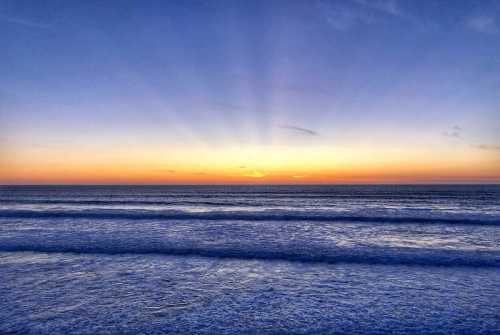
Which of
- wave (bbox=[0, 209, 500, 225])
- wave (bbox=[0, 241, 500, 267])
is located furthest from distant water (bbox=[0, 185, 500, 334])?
wave (bbox=[0, 209, 500, 225])

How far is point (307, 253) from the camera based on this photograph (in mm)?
10883

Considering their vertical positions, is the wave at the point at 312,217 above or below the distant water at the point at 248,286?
below

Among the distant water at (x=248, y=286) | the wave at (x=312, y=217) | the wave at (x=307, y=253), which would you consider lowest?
the wave at (x=312, y=217)

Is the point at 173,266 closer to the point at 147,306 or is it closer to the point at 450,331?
the point at 147,306

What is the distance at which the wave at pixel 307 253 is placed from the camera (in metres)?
9.80

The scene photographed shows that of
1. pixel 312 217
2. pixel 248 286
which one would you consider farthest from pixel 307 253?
pixel 312 217

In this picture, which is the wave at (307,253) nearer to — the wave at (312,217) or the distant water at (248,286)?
the distant water at (248,286)

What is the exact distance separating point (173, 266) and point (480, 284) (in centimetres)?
773

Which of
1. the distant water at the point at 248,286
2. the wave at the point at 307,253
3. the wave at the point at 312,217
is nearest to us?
the distant water at the point at 248,286

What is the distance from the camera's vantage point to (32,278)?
7.88m

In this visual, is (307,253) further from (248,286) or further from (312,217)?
(312,217)

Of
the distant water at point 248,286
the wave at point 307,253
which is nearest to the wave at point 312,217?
the distant water at point 248,286

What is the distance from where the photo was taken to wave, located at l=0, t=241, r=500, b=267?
9797mm

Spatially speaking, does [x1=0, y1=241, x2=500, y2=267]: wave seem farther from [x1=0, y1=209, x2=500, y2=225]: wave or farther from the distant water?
[x1=0, y1=209, x2=500, y2=225]: wave
